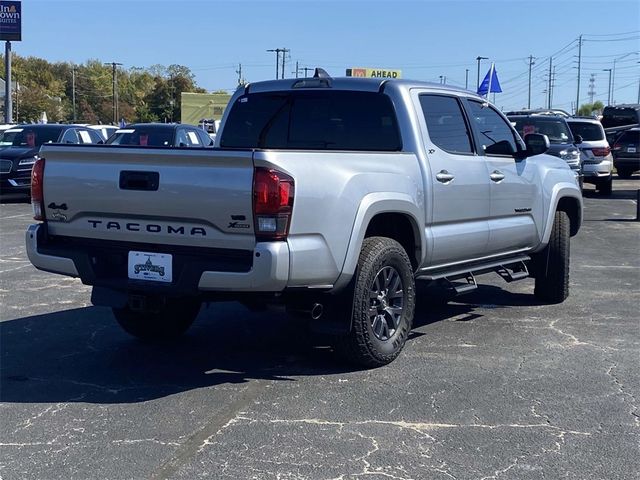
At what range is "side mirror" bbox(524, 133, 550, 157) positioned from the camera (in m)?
7.46

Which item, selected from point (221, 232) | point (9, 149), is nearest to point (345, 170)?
point (221, 232)

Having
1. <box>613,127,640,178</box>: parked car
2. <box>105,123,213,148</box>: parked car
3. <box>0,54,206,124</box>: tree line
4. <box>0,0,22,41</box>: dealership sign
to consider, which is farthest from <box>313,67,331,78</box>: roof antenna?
<box>0,54,206,124</box>: tree line

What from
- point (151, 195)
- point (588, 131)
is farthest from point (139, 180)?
point (588, 131)

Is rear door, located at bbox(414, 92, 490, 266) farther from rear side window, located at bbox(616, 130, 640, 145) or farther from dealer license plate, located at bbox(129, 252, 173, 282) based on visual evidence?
rear side window, located at bbox(616, 130, 640, 145)

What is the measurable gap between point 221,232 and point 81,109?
9939 cm

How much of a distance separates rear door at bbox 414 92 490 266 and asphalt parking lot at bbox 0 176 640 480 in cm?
78

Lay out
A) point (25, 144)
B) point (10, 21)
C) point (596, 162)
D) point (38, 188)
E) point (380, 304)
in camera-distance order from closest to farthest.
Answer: point (38, 188), point (380, 304), point (25, 144), point (596, 162), point (10, 21)

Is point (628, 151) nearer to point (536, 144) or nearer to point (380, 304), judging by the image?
point (536, 144)

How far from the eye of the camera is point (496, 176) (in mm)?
7027

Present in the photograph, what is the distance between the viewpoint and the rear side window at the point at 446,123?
6449mm

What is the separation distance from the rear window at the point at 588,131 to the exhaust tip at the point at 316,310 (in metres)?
18.5

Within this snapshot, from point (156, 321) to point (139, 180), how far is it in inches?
66.9

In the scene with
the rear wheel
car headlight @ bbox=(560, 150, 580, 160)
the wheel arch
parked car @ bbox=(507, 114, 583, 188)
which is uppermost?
parked car @ bbox=(507, 114, 583, 188)

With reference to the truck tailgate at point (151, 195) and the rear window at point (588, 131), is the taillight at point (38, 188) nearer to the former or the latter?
the truck tailgate at point (151, 195)
